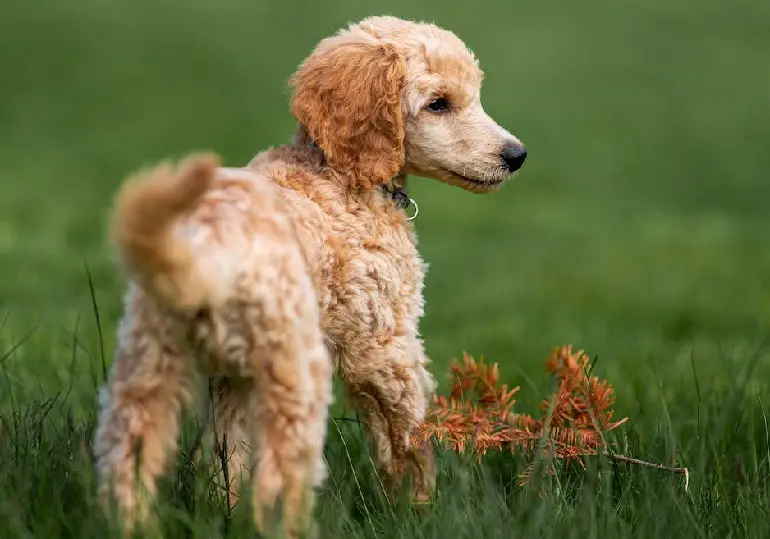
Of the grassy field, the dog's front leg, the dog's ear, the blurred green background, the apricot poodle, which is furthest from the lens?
the blurred green background

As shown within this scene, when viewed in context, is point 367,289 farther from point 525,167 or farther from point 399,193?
point 525,167

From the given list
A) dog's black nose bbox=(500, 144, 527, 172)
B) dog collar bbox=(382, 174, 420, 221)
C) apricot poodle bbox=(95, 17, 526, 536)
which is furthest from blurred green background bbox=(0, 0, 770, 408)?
dog's black nose bbox=(500, 144, 527, 172)

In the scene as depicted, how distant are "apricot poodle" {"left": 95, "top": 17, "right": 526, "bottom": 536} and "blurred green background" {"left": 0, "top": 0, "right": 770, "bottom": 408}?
0.43 m

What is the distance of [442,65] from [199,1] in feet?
66.1

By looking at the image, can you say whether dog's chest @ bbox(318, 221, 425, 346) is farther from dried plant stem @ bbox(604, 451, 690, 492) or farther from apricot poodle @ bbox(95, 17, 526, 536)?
dried plant stem @ bbox(604, 451, 690, 492)

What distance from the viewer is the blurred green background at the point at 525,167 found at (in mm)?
8203

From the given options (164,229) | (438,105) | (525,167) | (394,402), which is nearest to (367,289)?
(394,402)

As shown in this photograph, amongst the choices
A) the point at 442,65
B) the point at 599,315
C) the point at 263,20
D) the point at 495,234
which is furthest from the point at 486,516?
the point at 263,20

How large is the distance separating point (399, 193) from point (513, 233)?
9365 millimetres

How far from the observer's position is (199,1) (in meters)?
23.5

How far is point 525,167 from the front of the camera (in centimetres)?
1670

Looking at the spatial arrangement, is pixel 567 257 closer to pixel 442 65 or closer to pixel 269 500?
pixel 442 65

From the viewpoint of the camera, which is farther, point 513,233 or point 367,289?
point 513,233

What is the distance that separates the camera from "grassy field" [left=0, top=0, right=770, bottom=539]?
372 centimetres
